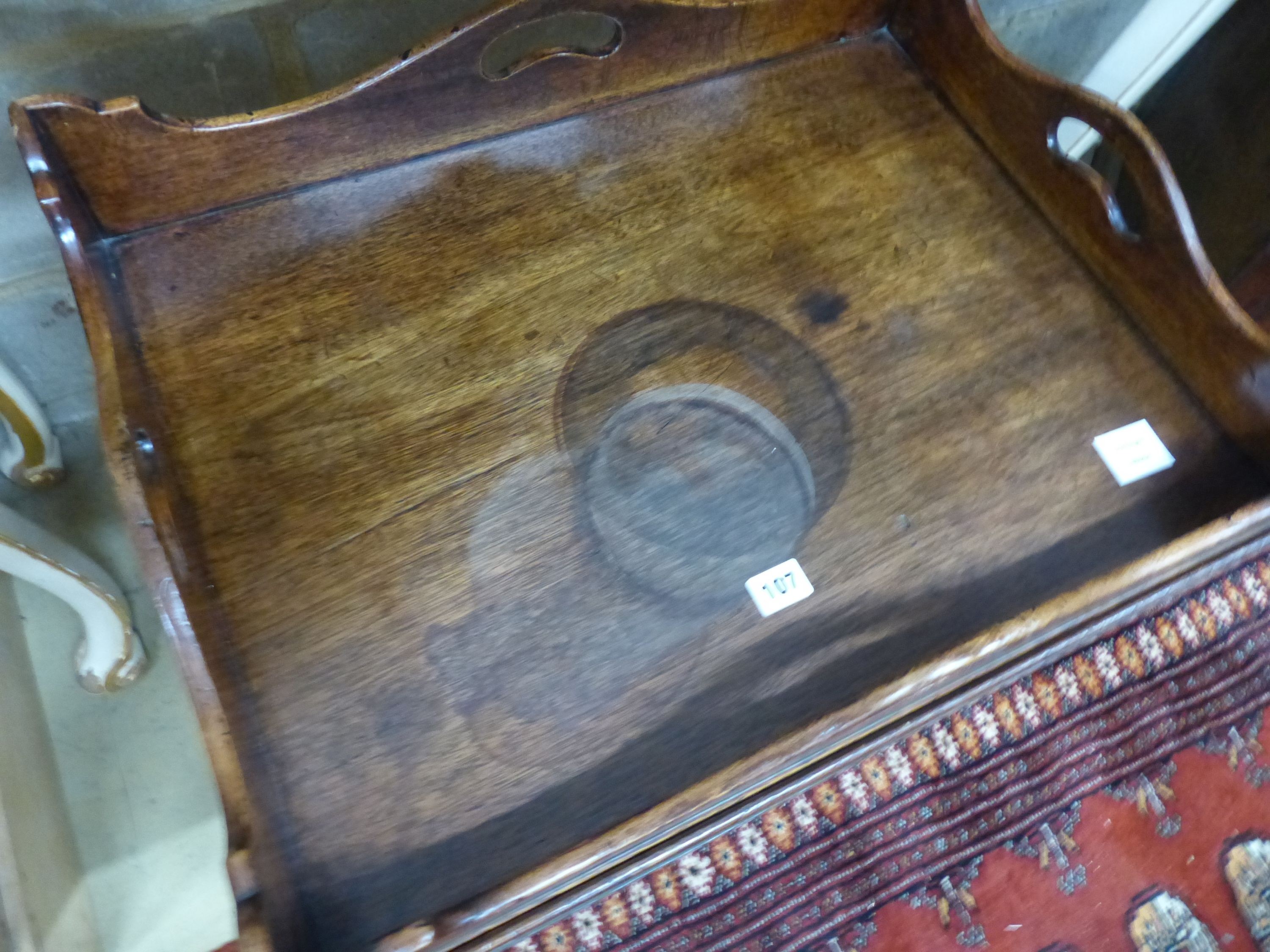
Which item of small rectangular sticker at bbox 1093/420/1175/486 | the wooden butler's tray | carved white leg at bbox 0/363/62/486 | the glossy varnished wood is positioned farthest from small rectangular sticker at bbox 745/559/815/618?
carved white leg at bbox 0/363/62/486

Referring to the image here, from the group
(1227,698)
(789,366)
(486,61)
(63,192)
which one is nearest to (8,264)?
(63,192)

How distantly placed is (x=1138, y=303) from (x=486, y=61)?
0.55 m

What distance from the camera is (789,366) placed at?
0.58 metres

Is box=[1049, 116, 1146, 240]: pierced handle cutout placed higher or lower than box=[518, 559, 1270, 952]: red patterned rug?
higher

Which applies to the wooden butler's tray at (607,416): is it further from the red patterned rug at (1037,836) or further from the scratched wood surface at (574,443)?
the red patterned rug at (1037,836)

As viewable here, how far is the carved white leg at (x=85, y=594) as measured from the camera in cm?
68

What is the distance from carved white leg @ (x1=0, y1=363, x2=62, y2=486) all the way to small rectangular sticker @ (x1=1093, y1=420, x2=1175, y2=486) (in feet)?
Answer: 2.91

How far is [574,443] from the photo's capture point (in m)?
0.54

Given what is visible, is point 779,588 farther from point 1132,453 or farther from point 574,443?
point 1132,453

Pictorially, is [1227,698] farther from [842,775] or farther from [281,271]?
[281,271]

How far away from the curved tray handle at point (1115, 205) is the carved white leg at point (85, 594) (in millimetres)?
830

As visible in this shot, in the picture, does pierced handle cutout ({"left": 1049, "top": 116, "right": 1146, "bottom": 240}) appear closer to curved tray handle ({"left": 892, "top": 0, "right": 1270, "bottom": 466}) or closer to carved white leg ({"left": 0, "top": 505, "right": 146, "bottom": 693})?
curved tray handle ({"left": 892, "top": 0, "right": 1270, "bottom": 466})

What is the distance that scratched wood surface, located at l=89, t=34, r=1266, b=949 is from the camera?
45 cm

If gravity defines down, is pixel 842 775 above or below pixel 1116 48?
below
